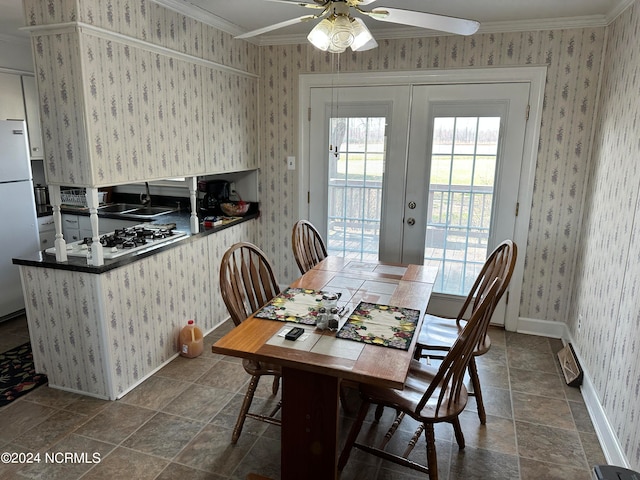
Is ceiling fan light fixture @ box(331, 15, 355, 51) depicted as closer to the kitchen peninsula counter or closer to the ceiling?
the ceiling

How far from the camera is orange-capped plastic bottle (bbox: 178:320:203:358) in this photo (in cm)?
312

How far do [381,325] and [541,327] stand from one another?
89.2 inches

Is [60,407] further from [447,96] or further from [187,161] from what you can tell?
[447,96]

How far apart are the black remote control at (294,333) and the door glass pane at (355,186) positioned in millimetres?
2103

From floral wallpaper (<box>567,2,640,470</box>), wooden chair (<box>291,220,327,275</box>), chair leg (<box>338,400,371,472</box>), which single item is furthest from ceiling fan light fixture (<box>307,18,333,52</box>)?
floral wallpaper (<box>567,2,640,470</box>)

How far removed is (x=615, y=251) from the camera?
2492 millimetres

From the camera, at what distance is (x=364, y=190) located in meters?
3.86

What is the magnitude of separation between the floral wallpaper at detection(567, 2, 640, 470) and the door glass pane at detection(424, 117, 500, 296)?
72 cm

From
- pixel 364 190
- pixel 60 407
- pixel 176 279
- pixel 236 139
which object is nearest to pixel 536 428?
pixel 364 190

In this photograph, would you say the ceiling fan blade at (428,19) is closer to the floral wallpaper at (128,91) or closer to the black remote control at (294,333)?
the black remote control at (294,333)

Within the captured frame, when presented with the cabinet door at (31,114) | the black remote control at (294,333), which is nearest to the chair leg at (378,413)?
the black remote control at (294,333)

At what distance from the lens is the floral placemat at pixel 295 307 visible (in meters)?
2.05

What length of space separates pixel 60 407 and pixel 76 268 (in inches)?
32.5

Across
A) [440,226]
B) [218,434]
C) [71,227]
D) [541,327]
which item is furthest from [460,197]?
[71,227]
